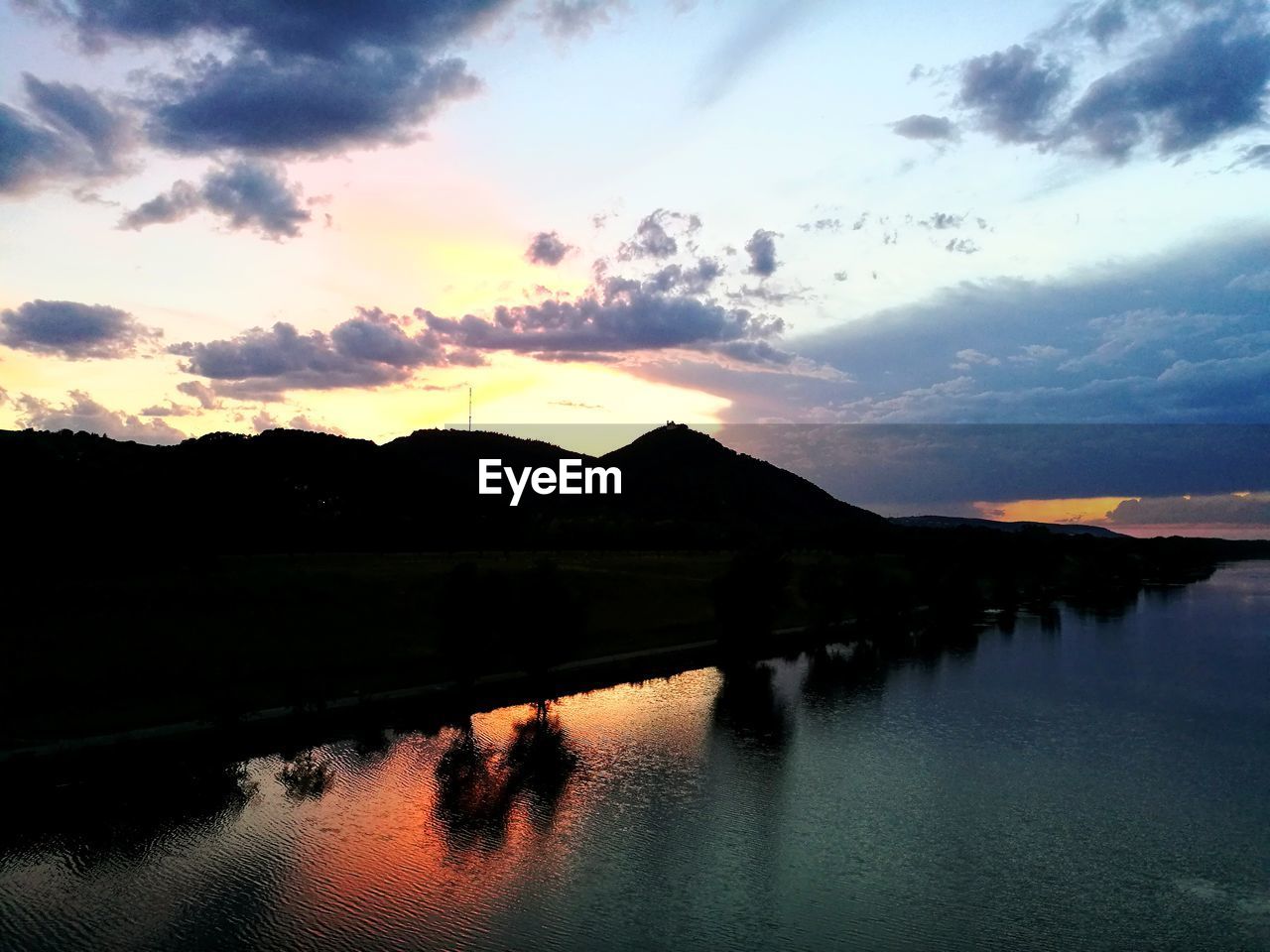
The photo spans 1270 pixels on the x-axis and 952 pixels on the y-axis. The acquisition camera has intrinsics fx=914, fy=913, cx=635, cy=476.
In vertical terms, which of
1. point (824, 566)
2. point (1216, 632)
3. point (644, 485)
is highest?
point (644, 485)

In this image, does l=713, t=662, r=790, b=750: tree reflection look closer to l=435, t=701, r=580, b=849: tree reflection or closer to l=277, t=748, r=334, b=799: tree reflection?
l=435, t=701, r=580, b=849: tree reflection

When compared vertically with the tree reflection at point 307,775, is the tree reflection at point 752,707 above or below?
below

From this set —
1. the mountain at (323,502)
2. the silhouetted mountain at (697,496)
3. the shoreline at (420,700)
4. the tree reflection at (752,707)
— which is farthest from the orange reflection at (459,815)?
the silhouetted mountain at (697,496)

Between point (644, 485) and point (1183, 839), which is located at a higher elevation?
point (644, 485)

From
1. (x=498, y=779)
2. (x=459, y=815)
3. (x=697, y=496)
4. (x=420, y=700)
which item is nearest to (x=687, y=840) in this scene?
(x=459, y=815)

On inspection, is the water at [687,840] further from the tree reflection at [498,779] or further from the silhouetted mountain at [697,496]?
the silhouetted mountain at [697,496]

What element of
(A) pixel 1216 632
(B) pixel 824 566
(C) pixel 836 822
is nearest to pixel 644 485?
(B) pixel 824 566

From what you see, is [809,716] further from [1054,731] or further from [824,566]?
[824,566]

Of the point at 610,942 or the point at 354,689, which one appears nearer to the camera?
the point at 610,942
